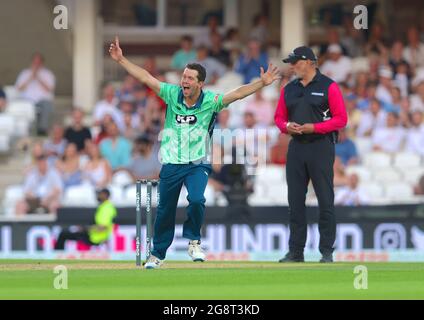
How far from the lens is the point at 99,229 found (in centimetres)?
1814

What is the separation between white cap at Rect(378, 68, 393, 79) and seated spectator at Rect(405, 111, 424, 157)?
4.73 feet

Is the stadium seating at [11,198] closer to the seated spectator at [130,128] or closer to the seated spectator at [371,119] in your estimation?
the seated spectator at [130,128]

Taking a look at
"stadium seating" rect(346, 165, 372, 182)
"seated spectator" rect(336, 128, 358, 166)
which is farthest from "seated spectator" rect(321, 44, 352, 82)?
"stadium seating" rect(346, 165, 372, 182)

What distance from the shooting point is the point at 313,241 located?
58.9 ft

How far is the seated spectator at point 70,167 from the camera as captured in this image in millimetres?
20188

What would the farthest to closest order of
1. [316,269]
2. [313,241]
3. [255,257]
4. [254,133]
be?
[254,133]
[313,241]
[255,257]
[316,269]

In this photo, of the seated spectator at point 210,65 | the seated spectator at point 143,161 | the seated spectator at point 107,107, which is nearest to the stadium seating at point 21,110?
the seated spectator at point 107,107

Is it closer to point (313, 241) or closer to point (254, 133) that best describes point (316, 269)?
point (313, 241)

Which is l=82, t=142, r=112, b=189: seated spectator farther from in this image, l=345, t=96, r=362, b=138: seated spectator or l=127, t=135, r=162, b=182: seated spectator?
l=345, t=96, r=362, b=138: seated spectator

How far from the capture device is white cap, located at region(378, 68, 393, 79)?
21.6 m

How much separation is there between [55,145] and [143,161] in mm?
1906

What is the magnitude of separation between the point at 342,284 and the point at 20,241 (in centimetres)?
897

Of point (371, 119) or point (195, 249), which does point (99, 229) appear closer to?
point (371, 119)
